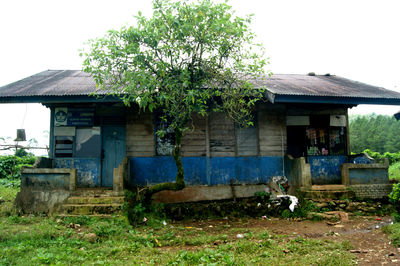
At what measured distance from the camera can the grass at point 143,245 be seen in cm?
451

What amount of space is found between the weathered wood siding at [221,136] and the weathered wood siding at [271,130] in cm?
97

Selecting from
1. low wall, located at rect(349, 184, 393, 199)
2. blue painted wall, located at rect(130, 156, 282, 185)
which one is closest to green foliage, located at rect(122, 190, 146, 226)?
blue painted wall, located at rect(130, 156, 282, 185)

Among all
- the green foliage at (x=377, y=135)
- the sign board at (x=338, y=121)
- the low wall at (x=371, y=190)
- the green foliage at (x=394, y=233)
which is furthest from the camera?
the green foliage at (x=377, y=135)

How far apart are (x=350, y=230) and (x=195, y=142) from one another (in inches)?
195

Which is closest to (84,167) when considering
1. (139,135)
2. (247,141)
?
(139,135)

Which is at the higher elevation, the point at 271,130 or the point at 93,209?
the point at 271,130

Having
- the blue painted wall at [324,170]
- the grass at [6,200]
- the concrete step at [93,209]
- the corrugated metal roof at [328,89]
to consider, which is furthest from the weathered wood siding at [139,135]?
the blue painted wall at [324,170]

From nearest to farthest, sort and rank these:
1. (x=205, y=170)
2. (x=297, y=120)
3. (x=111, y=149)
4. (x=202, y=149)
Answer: (x=205, y=170)
(x=202, y=149)
(x=111, y=149)
(x=297, y=120)

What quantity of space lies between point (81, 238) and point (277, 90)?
6575mm

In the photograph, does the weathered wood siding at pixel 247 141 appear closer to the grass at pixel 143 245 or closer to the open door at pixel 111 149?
the grass at pixel 143 245

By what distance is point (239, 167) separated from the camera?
9.57 m

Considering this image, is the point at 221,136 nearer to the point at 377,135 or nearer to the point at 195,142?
the point at 195,142

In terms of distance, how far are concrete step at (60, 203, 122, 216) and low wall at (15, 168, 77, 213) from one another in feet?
1.69

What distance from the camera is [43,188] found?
7.98 m
